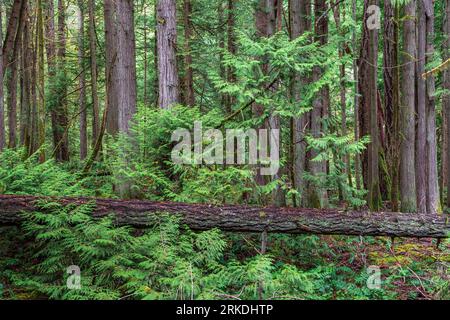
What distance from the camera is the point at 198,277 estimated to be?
17.1 ft

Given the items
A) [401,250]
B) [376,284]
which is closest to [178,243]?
[376,284]

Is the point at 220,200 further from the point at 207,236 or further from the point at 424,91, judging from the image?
the point at 424,91

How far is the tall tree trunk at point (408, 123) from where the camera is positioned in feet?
33.1

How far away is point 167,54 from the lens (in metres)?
9.45

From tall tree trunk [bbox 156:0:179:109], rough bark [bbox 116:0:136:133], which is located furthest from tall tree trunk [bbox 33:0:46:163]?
tall tree trunk [bbox 156:0:179:109]

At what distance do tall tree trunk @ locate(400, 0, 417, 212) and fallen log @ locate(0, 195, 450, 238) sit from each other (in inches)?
97.2

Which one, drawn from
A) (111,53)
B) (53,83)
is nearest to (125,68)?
(111,53)

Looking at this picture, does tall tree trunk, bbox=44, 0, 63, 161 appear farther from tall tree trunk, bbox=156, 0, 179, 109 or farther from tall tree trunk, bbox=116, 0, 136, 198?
tall tree trunk, bbox=156, 0, 179, 109

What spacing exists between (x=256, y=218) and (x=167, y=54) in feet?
15.4

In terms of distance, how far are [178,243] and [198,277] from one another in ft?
4.29

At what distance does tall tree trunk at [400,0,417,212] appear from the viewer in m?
10.1

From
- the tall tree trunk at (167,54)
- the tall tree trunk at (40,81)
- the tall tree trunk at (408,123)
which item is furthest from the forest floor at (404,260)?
the tall tree trunk at (40,81)

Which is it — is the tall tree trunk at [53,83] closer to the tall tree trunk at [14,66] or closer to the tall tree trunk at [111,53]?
the tall tree trunk at [14,66]

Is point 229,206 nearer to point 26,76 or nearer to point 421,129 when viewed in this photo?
point 421,129
